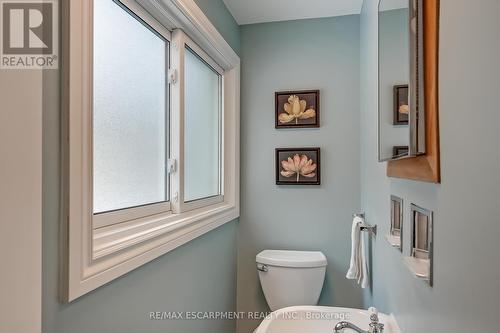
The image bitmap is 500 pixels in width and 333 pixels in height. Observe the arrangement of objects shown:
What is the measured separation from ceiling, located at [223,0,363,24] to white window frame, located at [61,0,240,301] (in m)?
0.30

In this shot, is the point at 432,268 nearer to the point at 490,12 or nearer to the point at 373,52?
the point at 490,12

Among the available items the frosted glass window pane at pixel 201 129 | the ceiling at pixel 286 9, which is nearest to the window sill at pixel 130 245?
the frosted glass window pane at pixel 201 129

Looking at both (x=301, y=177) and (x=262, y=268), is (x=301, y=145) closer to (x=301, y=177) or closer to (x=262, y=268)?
(x=301, y=177)

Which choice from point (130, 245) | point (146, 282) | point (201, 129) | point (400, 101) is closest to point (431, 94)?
point (400, 101)

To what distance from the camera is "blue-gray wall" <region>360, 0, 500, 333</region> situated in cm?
50

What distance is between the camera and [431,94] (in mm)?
752

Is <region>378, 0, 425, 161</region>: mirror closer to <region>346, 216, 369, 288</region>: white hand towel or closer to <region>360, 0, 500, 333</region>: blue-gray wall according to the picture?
<region>360, 0, 500, 333</region>: blue-gray wall

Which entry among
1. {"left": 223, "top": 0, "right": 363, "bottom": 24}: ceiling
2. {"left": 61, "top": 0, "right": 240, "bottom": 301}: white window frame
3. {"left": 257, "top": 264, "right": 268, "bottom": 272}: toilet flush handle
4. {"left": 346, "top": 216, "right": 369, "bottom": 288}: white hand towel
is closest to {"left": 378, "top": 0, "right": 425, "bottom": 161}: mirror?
{"left": 346, "top": 216, "right": 369, "bottom": 288}: white hand towel

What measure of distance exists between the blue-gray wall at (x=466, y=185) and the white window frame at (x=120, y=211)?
2.73ft

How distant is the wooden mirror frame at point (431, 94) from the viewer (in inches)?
28.7

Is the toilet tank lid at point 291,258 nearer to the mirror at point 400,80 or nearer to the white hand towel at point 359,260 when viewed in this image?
the white hand towel at point 359,260

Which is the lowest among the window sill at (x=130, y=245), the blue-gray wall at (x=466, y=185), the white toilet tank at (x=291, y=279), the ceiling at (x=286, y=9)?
the white toilet tank at (x=291, y=279)

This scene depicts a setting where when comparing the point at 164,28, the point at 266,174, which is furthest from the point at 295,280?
the point at 164,28

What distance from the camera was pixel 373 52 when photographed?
168 centimetres
